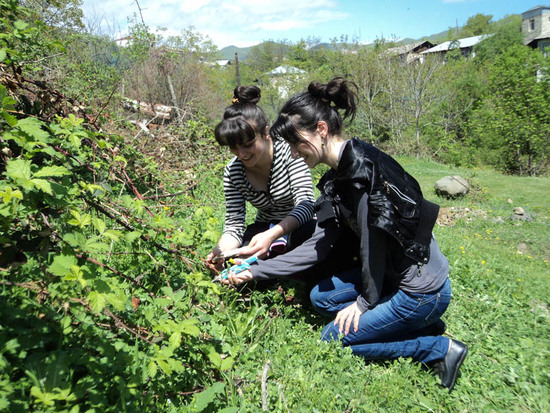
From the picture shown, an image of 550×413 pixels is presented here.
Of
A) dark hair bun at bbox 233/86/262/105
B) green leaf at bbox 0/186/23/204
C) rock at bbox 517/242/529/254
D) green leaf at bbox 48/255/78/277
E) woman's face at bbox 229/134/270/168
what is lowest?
rock at bbox 517/242/529/254

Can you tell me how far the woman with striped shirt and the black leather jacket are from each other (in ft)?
2.03

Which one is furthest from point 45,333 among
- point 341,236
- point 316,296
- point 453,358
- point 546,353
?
point 546,353

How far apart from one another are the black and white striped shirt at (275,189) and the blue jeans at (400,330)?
95 centimetres

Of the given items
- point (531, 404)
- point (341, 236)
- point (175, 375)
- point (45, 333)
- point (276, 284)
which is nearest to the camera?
point (45, 333)

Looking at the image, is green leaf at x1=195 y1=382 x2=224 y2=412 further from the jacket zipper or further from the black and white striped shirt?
the black and white striped shirt

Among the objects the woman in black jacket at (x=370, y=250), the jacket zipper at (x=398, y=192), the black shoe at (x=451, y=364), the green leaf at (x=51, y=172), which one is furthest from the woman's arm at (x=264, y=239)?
the green leaf at (x=51, y=172)

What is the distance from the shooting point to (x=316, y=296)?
2553 millimetres

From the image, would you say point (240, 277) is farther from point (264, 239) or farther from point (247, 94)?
point (247, 94)

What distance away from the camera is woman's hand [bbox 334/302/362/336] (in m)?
2.34

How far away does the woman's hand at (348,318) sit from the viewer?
92.2 inches

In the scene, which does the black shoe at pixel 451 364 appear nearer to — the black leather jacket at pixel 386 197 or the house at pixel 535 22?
the black leather jacket at pixel 386 197

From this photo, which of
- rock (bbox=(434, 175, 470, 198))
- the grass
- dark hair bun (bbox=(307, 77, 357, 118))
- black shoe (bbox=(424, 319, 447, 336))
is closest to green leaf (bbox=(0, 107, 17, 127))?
the grass

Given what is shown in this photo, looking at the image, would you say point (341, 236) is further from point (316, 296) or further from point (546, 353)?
point (546, 353)

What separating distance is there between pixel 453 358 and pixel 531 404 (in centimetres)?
40
